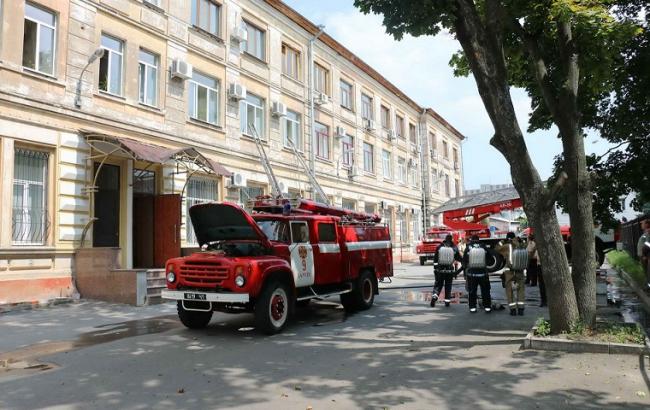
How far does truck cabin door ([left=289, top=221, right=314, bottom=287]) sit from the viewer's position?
940 centimetres

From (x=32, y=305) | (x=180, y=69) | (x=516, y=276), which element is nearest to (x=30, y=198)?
(x=32, y=305)

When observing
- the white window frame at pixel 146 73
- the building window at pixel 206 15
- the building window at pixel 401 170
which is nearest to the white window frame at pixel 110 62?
the white window frame at pixel 146 73

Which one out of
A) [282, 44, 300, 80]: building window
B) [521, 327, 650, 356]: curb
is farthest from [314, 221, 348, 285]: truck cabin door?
[282, 44, 300, 80]: building window

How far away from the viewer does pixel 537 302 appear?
41.7ft

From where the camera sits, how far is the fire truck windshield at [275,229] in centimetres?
962

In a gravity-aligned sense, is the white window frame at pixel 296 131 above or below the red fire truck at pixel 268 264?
above

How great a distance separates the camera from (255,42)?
20.3 metres

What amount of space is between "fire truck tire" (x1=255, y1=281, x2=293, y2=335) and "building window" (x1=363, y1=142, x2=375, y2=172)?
67.0ft

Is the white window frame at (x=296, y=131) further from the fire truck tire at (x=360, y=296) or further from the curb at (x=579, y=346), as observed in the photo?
the curb at (x=579, y=346)

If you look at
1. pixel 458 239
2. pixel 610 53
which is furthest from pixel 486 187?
pixel 610 53

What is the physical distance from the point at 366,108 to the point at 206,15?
1354 centimetres

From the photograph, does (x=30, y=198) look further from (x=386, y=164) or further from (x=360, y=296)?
(x=386, y=164)

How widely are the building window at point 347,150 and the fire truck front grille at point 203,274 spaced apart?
59.8 ft

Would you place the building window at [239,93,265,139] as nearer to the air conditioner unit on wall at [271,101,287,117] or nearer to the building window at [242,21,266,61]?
the air conditioner unit on wall at [271,101,287,117]
